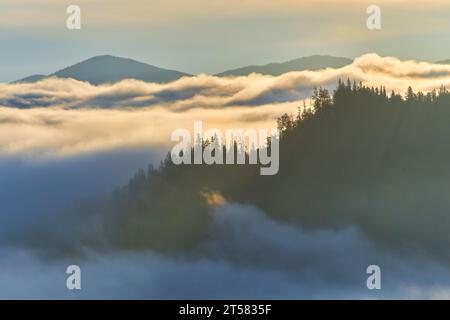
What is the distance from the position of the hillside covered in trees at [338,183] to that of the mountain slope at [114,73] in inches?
550

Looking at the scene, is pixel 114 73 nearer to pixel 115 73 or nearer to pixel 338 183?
pixel 115 73

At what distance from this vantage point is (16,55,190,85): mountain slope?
9831cm

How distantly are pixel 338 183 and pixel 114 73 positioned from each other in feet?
117

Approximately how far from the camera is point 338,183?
113m

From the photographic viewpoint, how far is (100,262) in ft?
300

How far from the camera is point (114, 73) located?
10400 cm

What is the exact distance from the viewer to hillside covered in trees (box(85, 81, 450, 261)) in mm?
108000

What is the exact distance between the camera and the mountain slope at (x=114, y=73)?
98.3 metres

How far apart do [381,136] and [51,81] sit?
5128 centimetres

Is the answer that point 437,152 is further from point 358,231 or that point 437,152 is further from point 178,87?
point 178,87

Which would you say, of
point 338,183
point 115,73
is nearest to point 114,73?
point 115,73

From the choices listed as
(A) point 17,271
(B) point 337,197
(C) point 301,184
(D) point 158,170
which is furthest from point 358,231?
(A) point 17,271

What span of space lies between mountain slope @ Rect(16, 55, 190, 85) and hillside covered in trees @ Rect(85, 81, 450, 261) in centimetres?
1398

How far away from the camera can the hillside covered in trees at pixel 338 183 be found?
108000 millimetres
